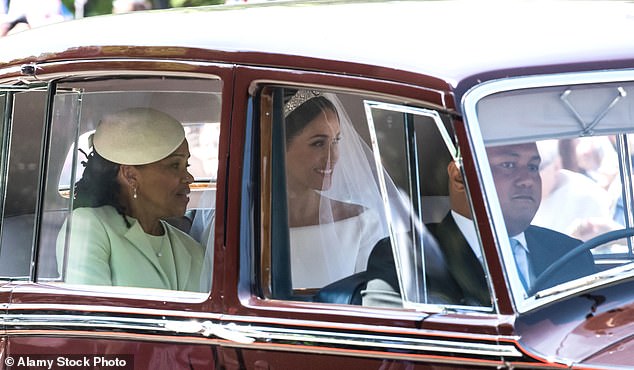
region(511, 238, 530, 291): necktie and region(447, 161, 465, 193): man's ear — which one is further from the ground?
region(447, 161, 465, 193): man's ear

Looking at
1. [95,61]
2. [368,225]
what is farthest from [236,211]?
[95,61]

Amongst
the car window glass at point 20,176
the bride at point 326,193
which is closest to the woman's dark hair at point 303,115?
the bride at point 326,193

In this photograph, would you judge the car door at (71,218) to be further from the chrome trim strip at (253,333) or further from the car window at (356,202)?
the car window at (356,202)

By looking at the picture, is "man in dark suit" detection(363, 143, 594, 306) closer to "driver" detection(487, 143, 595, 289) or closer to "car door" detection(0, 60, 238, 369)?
"driver" detection(487, 143, 595, 289)

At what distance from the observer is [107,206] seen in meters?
3.23

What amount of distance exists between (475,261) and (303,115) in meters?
0.67

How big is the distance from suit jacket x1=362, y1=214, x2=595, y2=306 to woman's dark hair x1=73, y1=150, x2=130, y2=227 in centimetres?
104

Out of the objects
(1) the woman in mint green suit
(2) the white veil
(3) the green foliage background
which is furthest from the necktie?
(3) the green foliage background

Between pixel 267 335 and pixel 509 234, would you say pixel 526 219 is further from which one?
pixel 267 335

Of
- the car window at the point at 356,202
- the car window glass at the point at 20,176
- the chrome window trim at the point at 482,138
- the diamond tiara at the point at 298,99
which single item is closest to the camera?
the chrome window trim at the point at 482,138

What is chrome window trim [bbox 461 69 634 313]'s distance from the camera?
2363 millimetres

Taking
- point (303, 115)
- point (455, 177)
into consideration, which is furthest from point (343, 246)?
point (455, 177)

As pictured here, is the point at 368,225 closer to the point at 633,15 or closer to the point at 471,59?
the point at 471,59

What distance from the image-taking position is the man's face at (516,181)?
2416 mm
